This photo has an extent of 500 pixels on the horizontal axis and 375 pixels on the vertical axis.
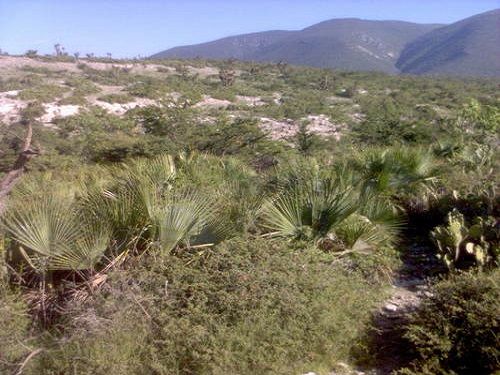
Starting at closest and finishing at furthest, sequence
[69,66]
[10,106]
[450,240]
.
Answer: [450,240] < [10,106] < [69,66]

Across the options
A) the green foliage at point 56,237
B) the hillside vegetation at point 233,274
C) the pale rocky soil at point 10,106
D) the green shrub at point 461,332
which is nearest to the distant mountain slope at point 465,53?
the pale rocky soil at point 10,106

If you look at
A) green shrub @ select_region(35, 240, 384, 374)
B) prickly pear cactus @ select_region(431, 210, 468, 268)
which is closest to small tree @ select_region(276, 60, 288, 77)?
prickly pear cactus @ select_region(431, 210, 468, 268)

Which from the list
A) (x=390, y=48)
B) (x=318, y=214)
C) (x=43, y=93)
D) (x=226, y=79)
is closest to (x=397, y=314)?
(x=318, y=214)

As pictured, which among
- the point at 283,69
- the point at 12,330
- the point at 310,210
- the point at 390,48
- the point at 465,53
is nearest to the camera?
the point at 12,330

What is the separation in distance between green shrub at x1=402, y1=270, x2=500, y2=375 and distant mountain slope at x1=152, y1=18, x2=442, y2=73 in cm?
11192

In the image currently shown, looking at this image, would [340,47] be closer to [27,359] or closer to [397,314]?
[397,314]

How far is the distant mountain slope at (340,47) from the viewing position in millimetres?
133250

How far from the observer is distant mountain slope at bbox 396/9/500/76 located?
100m

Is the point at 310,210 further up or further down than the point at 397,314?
further up

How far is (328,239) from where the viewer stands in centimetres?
592

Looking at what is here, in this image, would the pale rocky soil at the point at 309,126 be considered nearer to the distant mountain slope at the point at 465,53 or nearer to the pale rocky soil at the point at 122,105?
the pale rocky soil at the point at 122,105

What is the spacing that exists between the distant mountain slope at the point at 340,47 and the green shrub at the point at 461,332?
111918 mm

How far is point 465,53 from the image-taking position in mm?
111438

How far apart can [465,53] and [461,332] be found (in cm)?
11786
